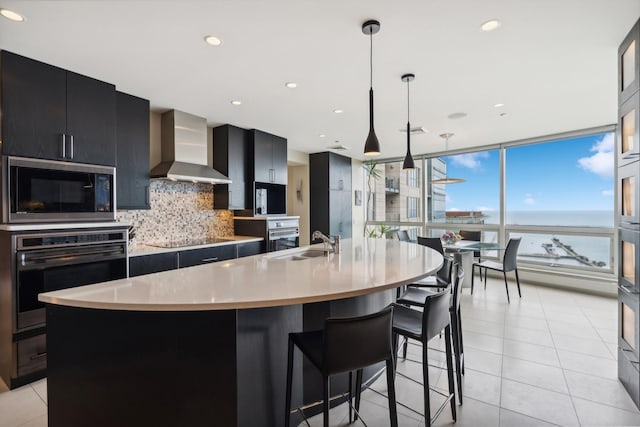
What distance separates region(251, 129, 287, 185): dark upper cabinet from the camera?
4.81 metres

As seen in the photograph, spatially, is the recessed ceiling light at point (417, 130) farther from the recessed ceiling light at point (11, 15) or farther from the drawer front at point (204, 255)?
the recessed ceiling light at point (11, 15)

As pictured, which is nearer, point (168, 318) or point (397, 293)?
point (168, 318)

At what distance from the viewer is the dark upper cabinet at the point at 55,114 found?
2352 mm

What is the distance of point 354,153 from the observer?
264 inches

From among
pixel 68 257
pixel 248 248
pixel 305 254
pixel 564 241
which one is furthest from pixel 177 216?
pixel 564 241

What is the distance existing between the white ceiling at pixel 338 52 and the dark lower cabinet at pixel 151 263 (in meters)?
1.76

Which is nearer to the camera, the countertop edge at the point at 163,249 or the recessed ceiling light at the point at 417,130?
the countertop edge at the point at 163,249

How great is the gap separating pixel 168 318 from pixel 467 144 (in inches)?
230

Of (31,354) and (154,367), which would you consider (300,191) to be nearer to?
(31,354)

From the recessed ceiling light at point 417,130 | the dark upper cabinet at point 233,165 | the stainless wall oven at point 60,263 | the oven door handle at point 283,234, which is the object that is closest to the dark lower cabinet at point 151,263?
the stainless wall oven at point 60,263

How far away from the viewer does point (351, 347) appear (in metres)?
1.38

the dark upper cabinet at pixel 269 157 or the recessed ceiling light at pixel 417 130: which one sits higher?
the recessed ceiling light at pixel 417 130

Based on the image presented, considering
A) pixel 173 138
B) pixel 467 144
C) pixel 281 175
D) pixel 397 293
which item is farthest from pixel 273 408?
pixel 467 144

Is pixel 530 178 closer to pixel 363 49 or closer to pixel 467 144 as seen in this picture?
pixel 467 144
